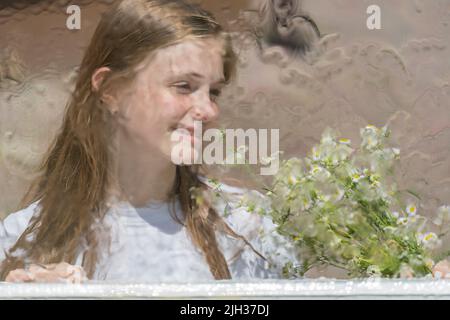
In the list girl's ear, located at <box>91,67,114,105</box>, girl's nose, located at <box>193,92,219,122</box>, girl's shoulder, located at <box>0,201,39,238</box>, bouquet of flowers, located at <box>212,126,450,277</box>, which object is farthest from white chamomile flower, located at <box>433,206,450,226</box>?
girl's shoulder, located at <box>0,201,39,238</box>

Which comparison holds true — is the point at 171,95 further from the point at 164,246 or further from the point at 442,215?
the point at 442,215

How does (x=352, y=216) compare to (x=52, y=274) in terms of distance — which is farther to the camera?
(x=52, y=274)

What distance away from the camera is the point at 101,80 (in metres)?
1.83

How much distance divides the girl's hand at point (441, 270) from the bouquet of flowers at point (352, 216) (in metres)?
0.04

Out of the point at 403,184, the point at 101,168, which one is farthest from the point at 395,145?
the point at 101,168

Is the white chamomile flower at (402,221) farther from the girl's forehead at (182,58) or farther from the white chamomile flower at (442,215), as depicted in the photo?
the girl's forehead at (182,58)

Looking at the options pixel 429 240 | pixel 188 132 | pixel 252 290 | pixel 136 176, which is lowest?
pixel 252 290

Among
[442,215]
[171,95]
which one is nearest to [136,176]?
[171,95]

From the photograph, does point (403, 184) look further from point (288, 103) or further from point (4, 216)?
point (4, 216)

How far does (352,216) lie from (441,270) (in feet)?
Result: 0.91

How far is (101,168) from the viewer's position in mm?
1839

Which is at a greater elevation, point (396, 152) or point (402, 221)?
point (396, 152)

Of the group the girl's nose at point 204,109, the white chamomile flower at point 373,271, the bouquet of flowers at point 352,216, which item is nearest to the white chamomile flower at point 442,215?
the bouquet of flowers at point 352,216

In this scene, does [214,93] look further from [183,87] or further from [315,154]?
[315,154]
